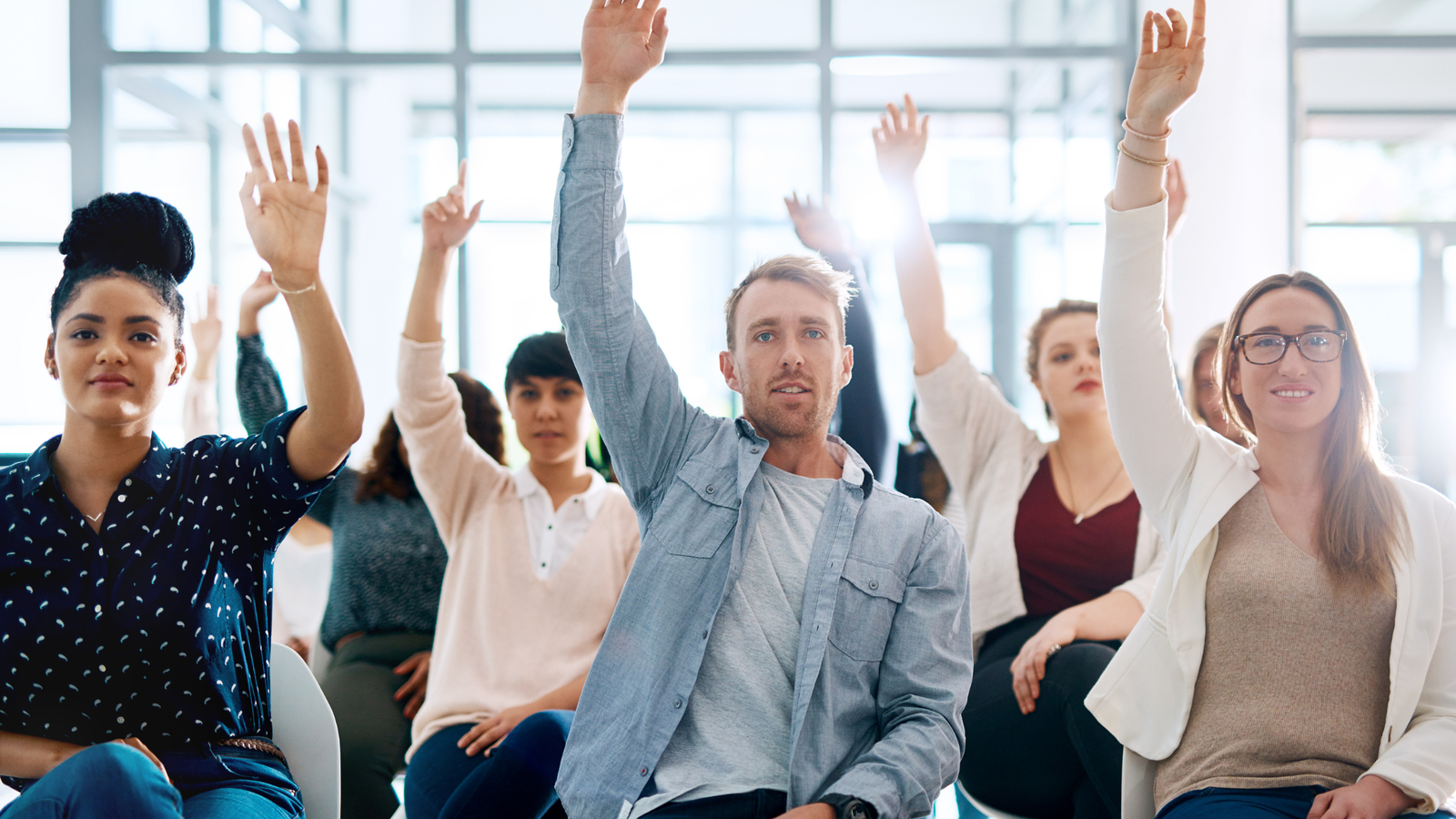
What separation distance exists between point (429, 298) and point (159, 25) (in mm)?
3563

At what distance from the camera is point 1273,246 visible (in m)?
4.21

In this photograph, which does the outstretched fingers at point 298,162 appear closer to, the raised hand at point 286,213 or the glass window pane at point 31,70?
the raised hand at point 286,213

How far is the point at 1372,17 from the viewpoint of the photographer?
4301mm

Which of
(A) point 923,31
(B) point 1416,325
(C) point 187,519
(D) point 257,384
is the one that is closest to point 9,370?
(D) point 257,384

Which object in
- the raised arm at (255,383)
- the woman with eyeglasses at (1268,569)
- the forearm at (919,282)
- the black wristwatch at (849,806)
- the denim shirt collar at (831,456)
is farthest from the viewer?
the raised arm at (255,383)

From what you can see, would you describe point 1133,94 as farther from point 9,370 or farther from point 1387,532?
point 9,370

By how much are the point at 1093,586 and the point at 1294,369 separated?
2.29 ft

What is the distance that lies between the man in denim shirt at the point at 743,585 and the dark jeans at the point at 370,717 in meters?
0.93

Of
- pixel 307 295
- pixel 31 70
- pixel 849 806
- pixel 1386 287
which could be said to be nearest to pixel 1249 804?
pixel 849 806

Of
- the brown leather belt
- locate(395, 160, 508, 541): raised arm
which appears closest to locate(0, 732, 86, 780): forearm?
the brown leather belt

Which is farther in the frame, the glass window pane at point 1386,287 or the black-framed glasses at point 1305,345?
the glass window pane at point 1386,287

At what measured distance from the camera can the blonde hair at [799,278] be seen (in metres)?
1.54

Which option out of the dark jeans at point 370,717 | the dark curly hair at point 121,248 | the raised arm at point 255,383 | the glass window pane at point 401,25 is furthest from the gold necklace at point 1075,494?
the glass window pane at point 401,25

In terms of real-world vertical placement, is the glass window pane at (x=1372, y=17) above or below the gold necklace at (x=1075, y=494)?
above
